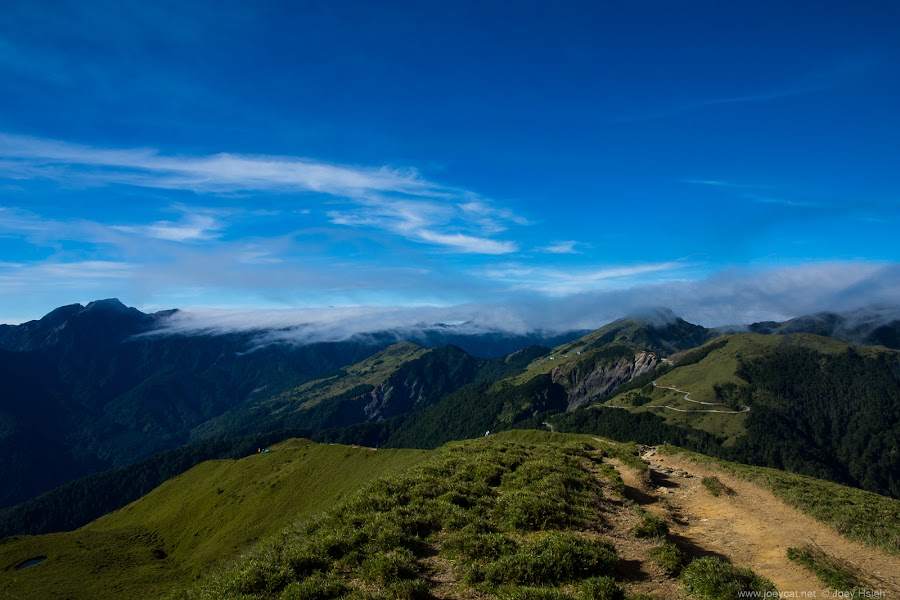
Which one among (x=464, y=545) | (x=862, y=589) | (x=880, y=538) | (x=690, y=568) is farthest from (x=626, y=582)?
(x=880, y=538)

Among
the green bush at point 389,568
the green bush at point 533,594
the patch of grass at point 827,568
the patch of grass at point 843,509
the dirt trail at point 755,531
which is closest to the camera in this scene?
the green bush at point 533,594

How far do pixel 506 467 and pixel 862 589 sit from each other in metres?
20.3

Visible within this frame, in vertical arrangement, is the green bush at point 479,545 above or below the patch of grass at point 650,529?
above

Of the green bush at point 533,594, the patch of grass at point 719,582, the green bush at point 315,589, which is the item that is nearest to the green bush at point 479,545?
the green bush at point 533,594

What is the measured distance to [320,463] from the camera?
91.5 meters

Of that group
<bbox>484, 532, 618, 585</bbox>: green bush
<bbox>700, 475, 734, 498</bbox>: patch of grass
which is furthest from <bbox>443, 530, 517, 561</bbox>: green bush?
<bbox>700, 475, 734, 498</bbox>: patch of grass

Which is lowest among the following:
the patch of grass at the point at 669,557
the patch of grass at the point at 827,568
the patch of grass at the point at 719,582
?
the patch of grass at the point at 827,568

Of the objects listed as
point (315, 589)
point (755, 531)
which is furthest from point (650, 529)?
point (315, 589)

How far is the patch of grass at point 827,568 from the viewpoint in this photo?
16.9m

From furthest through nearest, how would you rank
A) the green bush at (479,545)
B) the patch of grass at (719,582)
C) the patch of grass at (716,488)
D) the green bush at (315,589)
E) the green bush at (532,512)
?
the patch of grass at (716,488), the green bush at (532,512), the green bush at (479,545), the green bush at (315,589), the patch of grass at (719,582)

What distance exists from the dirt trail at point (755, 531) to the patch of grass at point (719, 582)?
1.76 meters

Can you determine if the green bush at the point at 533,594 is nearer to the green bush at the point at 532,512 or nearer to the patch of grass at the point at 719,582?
the patch of grass at the point at 719,582

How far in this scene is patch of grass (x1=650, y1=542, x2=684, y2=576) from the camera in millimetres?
18094

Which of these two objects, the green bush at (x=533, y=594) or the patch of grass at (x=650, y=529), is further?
the patch of grass at (x=650, y=529)
